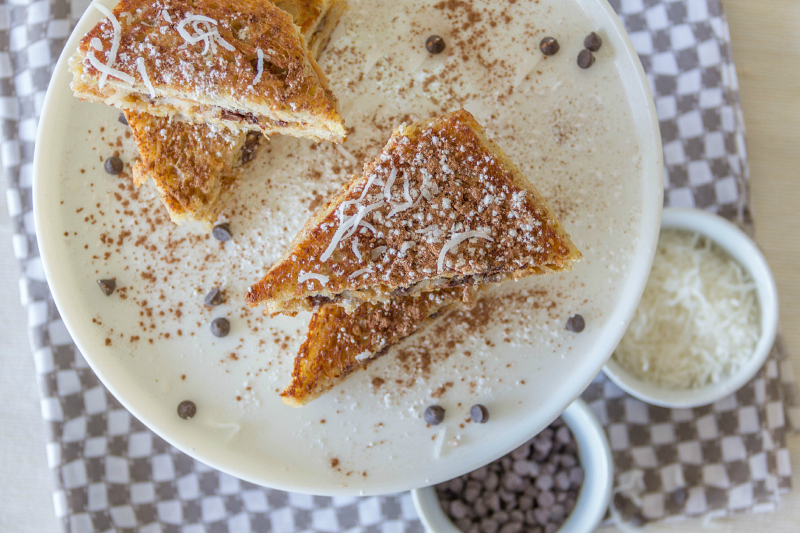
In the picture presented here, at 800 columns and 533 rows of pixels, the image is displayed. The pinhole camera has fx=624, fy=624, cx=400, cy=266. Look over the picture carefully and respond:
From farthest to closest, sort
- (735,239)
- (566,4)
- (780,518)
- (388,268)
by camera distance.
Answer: (780,518), (735,239), (566,4), (388,268)

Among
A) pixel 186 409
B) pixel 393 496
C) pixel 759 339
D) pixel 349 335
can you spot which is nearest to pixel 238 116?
pixel 349 335

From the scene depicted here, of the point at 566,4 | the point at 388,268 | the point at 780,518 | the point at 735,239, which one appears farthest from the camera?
the point at 780,518

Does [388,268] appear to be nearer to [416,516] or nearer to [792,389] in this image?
[416,516]

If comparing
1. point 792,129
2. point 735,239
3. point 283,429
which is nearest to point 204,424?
point 283,429

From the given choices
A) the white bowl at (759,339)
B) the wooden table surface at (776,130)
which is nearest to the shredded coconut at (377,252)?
the white bowl at (759,339)

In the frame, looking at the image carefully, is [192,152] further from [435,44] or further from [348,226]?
[435,44]

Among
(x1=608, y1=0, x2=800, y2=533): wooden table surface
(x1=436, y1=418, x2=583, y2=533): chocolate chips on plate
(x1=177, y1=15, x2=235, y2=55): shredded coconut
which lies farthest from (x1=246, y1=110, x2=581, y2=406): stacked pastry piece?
(x1=608, y1=0, x2=800, y2=533): wooden table surface

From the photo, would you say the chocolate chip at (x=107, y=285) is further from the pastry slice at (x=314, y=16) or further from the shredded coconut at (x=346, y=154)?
the pastry slice at (x=314, y=16)
